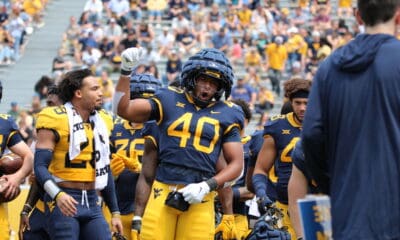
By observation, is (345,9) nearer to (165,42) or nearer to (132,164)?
(165,42)

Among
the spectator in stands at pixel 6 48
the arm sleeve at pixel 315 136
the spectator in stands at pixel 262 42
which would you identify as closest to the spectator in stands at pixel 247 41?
the spectator in stands at pixel 262 42

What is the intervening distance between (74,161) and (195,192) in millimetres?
1064

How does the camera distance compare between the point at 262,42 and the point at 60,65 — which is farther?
the point at 262,42

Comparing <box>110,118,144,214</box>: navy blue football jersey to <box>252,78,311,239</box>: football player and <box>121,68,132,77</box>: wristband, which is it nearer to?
<box>252,78,311,239</box>: football player

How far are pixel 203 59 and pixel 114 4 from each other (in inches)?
771

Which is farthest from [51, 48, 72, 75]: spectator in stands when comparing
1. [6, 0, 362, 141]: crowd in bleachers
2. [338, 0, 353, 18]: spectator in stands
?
[338, 0, 353, 18]: spectator in stands

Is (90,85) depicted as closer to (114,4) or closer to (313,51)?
(313,51)

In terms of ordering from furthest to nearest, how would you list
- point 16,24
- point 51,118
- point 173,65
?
point 16,24
point 173,65
point 51,118

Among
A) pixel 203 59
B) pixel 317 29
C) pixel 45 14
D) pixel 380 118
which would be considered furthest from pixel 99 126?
pixel 45 14

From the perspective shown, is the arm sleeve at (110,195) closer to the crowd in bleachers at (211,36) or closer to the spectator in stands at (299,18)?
A: the crowd in bleachers at (211,36)

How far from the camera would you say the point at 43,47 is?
26750 millimetres

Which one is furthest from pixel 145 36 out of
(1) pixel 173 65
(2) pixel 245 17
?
(2) pixel 245 17

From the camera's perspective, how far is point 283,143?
847cm

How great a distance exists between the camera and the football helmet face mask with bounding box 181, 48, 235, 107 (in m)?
7.54
